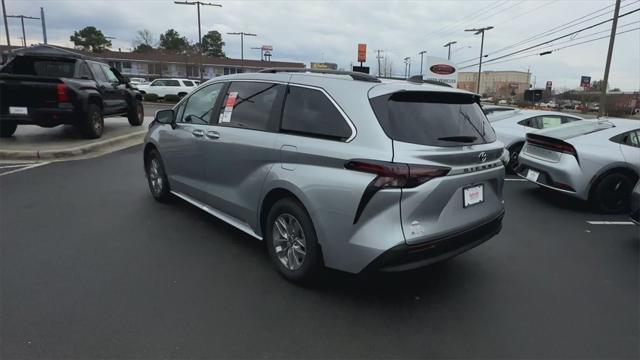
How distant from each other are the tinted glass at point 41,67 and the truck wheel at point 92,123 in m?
0.87

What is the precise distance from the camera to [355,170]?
2.96m

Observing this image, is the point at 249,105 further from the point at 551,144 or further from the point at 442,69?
the point at 442,69

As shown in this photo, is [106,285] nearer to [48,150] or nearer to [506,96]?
[48,150]

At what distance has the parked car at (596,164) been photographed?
6180mm

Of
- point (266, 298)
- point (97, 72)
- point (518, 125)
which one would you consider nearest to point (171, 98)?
point (97, 72)

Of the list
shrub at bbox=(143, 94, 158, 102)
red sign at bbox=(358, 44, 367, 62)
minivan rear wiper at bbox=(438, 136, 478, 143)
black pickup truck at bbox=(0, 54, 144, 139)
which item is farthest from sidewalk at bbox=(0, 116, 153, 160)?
red sign at bbox=(358, 44, 367, 62)

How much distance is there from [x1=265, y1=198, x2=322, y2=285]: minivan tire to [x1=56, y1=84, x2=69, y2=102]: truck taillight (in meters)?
7.11

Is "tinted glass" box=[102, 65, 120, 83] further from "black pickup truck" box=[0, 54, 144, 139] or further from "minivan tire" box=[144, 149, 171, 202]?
"minivan tire" box=[144, 149, 171, 202]

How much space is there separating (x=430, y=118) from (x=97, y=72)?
9.91 metres

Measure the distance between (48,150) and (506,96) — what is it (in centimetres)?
9786

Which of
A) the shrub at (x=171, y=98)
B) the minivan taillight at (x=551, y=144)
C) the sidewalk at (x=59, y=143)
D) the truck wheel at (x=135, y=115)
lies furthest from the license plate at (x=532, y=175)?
the shrub at (x=171, y=98)

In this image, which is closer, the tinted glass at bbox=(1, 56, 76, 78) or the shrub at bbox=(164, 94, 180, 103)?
the tinted glass at bbox=(1, 56, 76, 78)

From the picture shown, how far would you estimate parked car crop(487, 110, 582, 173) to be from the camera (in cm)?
929

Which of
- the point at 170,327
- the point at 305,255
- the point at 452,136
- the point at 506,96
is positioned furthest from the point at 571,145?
the point at 506,96
